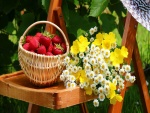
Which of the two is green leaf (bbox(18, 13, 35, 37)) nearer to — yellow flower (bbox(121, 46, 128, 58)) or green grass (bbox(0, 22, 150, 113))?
green grass (bbox(0, 22, 150, 113))

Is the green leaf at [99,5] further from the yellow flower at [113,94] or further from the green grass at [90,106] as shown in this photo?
the green grass at [90,106]

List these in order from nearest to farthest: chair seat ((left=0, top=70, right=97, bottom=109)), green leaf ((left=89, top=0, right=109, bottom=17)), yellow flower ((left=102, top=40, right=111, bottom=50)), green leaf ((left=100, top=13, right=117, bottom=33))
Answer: chair seat ((left=0, top=70, right=97, bottom=109)), yellow flower ((left=102, top=40, right=111, bottom=50)), green leaf ((left=89, top=0, right=109, bottom=17)), green leaf ((left=100, top=13, right=117, bottom=33))

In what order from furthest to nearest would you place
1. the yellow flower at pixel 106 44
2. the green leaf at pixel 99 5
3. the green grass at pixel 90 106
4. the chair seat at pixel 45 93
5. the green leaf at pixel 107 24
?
the green grass at pixel 90 106, the green leaf at pixel 107 24, the green leaf at pixel 99 5, the yellow flower at pixel 106 44, the chair seat at pixel 45 93

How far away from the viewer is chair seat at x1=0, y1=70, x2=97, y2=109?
231cm

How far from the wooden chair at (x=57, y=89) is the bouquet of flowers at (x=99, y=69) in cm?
5

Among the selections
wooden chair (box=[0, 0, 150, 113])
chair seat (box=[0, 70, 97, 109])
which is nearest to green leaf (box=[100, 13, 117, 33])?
wooden chair (box=[0, 0, 150, 113])

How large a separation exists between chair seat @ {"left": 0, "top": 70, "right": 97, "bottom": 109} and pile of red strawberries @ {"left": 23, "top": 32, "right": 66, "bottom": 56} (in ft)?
0.48

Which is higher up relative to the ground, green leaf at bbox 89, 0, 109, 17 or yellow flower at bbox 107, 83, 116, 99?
green leaf at bbox 89, 0, 109, 17

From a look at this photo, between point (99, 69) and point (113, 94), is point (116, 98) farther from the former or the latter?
point (99, 69)

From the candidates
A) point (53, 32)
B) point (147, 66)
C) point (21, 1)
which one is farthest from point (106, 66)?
point (147, 66)

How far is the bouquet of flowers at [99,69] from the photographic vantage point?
7.80ft

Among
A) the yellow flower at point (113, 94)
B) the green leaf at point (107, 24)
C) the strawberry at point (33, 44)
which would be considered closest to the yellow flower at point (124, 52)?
the yellow flower at point (113, 94)

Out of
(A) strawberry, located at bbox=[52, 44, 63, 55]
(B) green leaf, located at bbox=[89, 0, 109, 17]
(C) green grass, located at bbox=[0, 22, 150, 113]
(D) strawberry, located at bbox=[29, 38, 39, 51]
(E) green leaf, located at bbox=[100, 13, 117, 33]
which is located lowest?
(C) green grass, located at bbox=[0, 22, 150, 113]

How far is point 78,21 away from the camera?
3100mm
